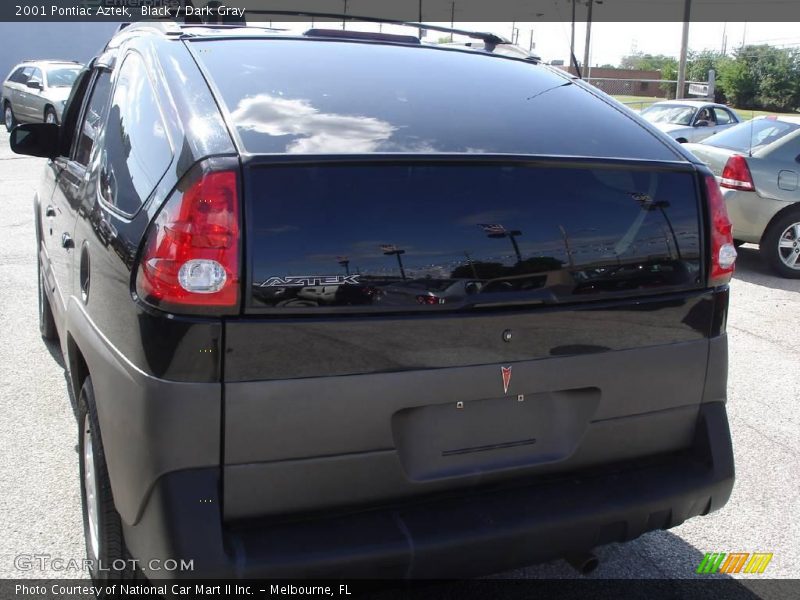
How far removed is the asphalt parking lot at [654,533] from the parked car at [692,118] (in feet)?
40.6

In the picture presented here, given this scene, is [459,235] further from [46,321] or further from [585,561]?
[46,321]

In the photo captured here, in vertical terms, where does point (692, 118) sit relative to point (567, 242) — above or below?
above

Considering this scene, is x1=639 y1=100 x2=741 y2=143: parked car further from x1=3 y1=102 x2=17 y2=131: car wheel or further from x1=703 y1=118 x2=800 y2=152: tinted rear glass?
x1=3 y1=102 x2=17 y2=131: car wheel

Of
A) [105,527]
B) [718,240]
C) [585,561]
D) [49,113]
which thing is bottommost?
[585,561]

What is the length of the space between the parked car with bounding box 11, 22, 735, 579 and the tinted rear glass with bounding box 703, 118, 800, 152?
22.2ft

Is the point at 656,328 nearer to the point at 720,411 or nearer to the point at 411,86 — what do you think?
the point at 720,411

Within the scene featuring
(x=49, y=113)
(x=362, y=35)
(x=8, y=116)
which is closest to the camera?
(x=362, y=35)

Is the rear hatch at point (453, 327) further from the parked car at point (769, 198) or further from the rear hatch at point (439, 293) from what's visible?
the parked car at point (769, 198)

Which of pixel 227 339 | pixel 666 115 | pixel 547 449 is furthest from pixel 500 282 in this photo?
pixel 666 115

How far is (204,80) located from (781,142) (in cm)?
777

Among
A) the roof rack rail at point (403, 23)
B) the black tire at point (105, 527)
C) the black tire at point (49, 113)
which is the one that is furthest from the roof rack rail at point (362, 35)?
the black tire at point (49, 113)

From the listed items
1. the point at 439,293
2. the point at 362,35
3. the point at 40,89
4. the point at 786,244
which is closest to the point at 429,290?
the point at 439,293

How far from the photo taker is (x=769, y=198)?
27.7 ft

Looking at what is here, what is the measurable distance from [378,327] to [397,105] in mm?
781
